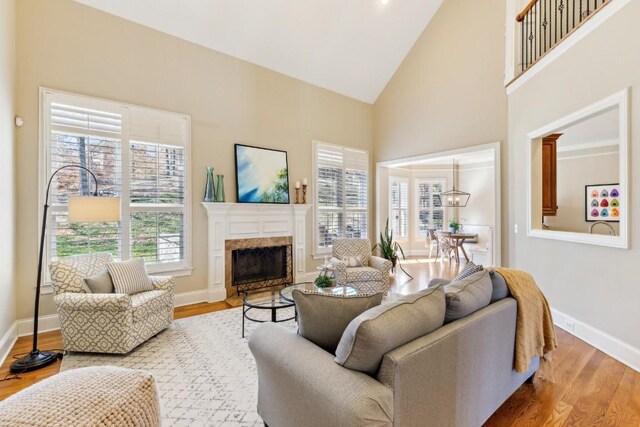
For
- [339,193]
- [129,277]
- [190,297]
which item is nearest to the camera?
[129,277]

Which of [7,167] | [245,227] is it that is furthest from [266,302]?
[7,167]

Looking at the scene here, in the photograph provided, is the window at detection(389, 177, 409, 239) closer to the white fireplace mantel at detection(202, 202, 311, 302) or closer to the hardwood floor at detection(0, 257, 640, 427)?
the white fireplace mantel at detection(202, 202, 311, 302)

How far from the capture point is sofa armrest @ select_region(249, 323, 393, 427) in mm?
1106

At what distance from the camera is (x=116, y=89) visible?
148 inches

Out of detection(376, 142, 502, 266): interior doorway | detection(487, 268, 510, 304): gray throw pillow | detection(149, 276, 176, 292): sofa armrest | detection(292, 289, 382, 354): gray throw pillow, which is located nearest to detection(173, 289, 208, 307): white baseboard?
detection(149, 276, 176, 292): sofa armrest

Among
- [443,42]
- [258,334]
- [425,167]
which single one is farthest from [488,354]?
[425,167]

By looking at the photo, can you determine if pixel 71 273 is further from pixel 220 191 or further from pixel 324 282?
pixel 324 282

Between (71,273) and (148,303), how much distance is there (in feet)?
2.60

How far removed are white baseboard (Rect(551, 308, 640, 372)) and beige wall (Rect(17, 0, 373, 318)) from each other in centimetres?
371

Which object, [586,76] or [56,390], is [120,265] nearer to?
[56,390]

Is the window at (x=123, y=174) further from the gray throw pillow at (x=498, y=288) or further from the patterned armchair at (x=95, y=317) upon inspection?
the gray throw pillow at (x=498, y=288)

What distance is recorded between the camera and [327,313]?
1.54 meters

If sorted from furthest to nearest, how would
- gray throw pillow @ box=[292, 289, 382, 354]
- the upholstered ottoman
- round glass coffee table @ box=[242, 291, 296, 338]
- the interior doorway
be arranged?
the interior doorway
round glass coffee table @ box=[242, 291, 296, 338]
gray throw pillow @ box=[292, 289, 382, 354]
the upholstered ottoman

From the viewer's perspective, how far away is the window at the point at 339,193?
18.9 ft
